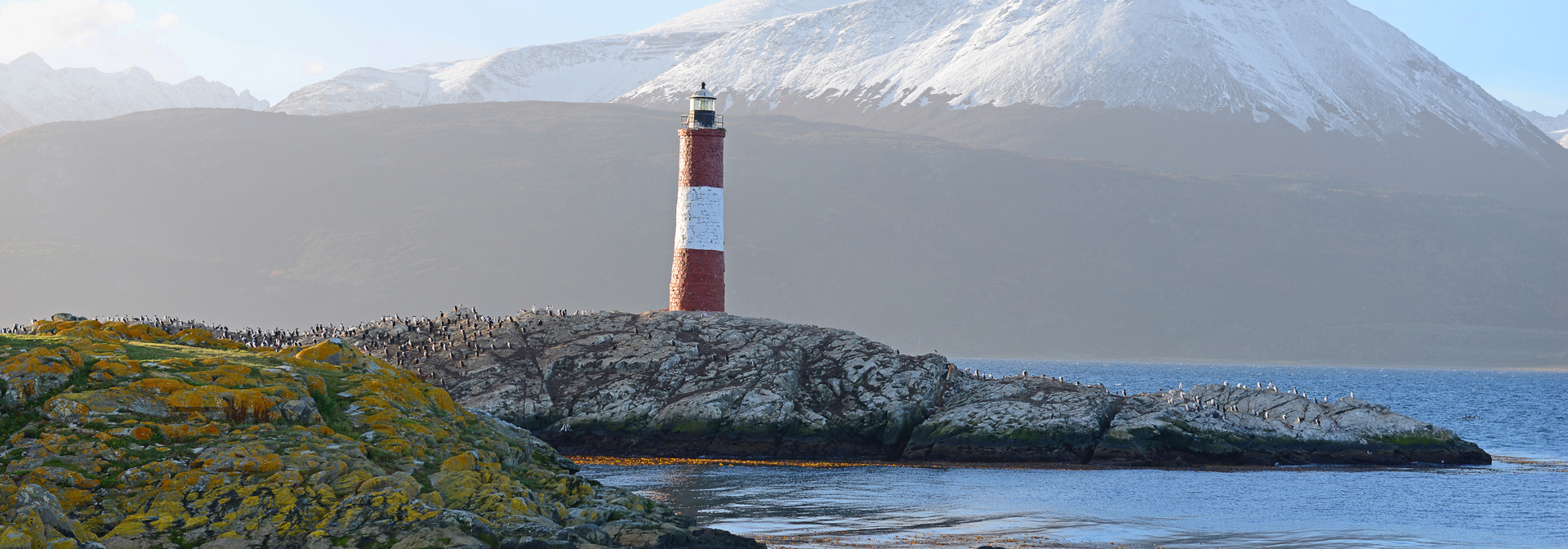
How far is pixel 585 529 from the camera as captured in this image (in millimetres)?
21625

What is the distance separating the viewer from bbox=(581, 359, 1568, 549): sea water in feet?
97.6

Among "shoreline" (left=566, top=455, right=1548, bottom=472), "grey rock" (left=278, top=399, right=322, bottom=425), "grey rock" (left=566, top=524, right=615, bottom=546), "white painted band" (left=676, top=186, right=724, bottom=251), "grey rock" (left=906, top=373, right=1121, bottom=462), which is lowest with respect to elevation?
"shoreline" (left=566, top=455, right=1548, bottom=472)

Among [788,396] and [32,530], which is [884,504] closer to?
[788,396]

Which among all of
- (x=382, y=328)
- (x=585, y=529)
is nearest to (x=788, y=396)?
(x=382, y=328)

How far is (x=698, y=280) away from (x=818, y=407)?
9.83m

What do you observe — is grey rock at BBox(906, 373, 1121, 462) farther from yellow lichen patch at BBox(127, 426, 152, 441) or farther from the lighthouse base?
yellow lichen patch at BBox(127, 426, 152, 441)

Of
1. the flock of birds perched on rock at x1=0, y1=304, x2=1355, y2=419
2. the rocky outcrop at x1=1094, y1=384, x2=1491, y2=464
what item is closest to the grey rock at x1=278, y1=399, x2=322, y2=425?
the flock of birds perched on rock at x1=0, y1=304, x2=1355, y2=419

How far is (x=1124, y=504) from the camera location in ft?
118

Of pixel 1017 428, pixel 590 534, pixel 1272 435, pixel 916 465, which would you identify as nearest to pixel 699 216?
pixel 916 465

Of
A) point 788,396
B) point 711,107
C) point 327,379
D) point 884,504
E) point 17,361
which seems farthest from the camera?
point 711,107

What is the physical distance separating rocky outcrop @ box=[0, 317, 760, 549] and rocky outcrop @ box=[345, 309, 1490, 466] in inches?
773

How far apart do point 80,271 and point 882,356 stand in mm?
188753

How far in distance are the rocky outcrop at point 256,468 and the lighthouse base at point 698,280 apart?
28.6 meters

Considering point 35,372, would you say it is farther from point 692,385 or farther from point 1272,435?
point 1272,435
